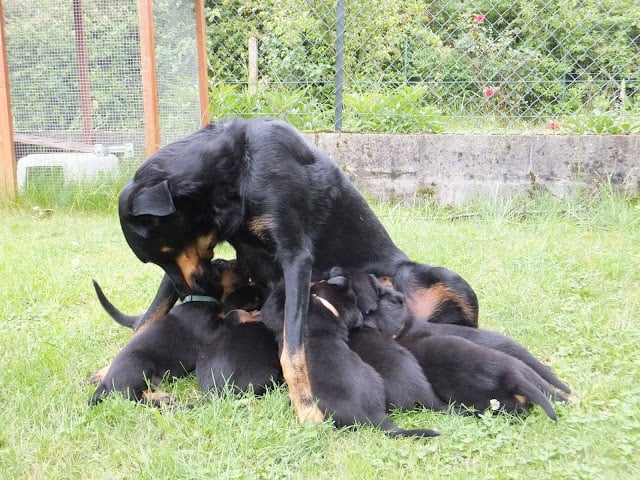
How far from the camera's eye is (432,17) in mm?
6848

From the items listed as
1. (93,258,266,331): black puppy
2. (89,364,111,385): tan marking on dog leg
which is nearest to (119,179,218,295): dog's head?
(93,258,266,331): black puppy

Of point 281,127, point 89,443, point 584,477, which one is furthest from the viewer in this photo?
point 281,127

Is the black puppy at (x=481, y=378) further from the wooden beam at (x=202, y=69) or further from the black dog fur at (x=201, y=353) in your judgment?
the wooden beam at (x=202, y=69)

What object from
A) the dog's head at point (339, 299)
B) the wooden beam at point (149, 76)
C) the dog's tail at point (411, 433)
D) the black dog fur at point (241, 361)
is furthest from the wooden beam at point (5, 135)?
the dog's tail at point (411, 433)

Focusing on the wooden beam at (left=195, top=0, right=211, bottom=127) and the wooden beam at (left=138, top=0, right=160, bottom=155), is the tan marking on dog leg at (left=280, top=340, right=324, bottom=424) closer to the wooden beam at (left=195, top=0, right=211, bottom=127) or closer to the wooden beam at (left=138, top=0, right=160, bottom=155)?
the wooden beam at (left=138, top=0, right=160, bottom=155)

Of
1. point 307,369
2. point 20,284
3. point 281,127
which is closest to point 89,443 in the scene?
point 307,369

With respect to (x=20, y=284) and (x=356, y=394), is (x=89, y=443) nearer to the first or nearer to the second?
(x=356, y=394)

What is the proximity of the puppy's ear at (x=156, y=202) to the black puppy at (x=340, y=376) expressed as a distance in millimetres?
786

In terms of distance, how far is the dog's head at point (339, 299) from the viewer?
3.09 metres

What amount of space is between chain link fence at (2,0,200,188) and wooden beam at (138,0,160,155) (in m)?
0.07

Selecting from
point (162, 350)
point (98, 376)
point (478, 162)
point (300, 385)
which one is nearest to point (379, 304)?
point (300, 385)

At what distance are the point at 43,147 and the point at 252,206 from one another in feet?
15.2

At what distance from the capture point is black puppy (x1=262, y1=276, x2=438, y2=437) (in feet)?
8.53

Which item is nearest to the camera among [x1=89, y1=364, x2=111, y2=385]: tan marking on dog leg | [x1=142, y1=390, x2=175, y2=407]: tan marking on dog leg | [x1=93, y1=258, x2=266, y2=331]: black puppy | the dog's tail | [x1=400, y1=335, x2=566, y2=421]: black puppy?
the dog's tail
